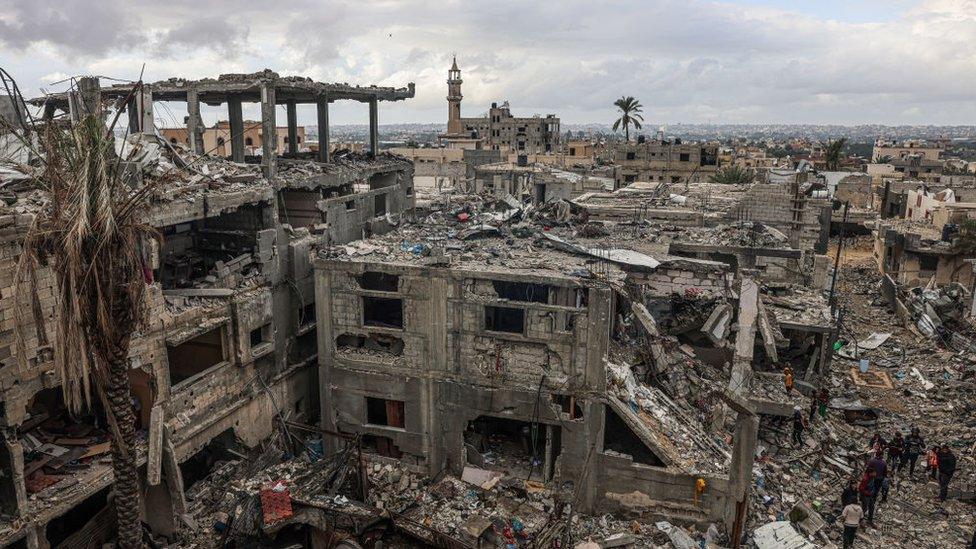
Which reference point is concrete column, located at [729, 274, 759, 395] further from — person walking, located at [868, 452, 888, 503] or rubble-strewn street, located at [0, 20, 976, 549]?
person walking, located at [868, 452, 888, 503]

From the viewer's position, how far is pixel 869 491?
595 inches

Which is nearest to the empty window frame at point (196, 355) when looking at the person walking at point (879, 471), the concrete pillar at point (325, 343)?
the concrete pillar at point (325, 343)

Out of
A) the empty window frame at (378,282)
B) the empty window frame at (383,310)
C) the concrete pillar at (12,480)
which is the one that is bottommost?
the concrete pillar at (12,480)

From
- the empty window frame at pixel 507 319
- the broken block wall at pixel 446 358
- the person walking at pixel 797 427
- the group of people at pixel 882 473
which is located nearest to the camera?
the group of people at pixel 882 473

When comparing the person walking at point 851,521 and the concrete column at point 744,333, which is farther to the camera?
the concrete column at point 744,333

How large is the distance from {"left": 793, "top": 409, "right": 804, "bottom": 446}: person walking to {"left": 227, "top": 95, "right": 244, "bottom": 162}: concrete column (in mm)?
18121

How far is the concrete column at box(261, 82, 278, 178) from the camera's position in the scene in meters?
18.4

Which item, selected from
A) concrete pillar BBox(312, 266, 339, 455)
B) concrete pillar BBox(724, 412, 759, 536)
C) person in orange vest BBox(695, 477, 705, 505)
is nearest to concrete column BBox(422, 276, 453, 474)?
concrete pillar BBox(312, 266, 339, 455)

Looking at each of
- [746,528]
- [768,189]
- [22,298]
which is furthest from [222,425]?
[768,189]

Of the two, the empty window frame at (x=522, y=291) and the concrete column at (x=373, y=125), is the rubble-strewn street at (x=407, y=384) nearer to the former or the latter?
the empty window frame at (x=522, y=291)

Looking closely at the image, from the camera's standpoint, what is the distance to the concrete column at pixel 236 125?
21.6 metres

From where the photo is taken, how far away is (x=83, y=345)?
8531 millimetres

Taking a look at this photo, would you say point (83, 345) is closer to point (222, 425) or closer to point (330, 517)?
point (330, 517)

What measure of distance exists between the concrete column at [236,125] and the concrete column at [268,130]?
7.27ft
